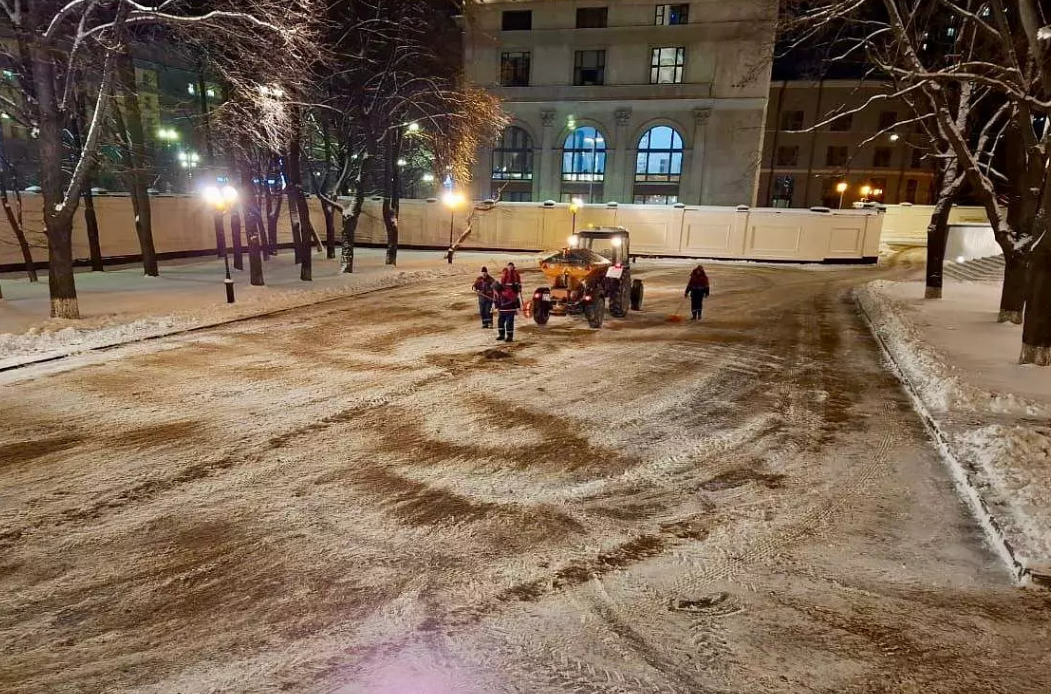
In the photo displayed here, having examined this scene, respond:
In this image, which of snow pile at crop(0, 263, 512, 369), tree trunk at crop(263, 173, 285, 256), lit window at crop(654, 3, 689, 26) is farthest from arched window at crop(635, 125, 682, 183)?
snow pile at crop(0, 263, 512, 369)

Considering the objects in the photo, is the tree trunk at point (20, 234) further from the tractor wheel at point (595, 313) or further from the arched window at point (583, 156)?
the arched window at point (583, 156)

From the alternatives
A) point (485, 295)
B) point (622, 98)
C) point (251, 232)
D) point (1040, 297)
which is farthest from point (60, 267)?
point (622, 98)

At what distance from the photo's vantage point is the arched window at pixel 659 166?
44.5 m

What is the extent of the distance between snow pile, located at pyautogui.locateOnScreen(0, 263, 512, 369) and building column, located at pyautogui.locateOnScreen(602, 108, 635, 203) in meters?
28.5

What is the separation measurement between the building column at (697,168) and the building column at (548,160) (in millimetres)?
9827

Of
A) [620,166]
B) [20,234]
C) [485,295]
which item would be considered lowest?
[485,295]

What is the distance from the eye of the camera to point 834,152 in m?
62.3

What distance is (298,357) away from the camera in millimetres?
11094

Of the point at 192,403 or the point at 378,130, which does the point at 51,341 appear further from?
the point at 378,130

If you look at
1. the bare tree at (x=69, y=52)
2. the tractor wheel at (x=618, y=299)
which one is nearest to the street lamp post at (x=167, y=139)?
the bare tree at (x=69, y=52)

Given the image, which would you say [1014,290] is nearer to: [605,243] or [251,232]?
[605,243]

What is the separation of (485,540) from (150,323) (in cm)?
1178

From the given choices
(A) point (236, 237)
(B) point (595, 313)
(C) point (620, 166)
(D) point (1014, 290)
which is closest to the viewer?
(D) point (1014, 290)

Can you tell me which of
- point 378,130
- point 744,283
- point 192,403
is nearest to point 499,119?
point 378,130
